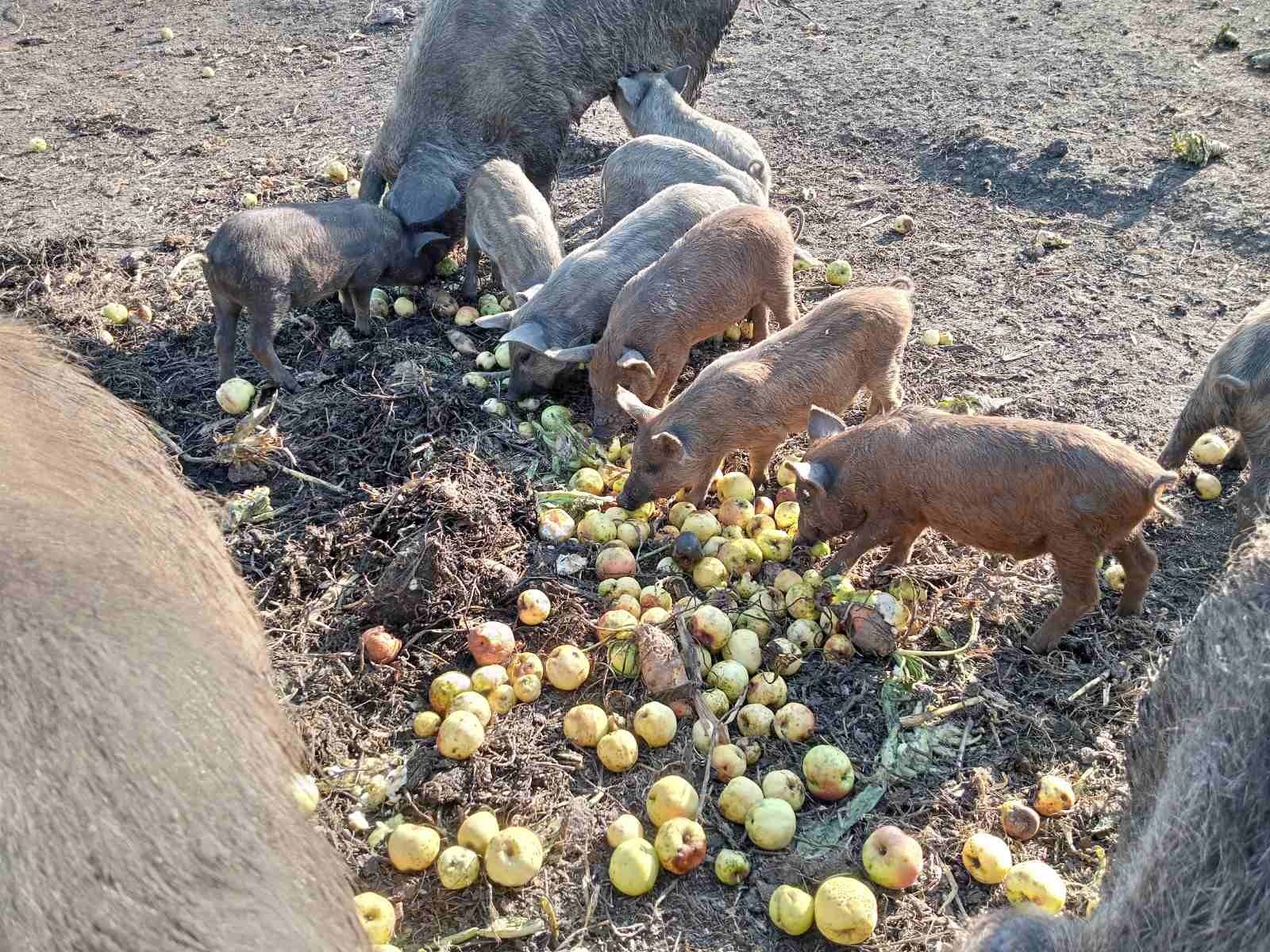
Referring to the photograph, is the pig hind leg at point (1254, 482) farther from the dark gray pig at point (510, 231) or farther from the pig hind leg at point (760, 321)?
the dark gray pig at point (510, 231)

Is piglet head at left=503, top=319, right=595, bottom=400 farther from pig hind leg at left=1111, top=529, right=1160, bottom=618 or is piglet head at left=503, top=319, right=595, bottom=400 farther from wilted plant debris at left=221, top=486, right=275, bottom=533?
pig hind leg at left=1111, top=529, right=1160, bottom=618

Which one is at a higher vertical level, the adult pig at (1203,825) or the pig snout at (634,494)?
the adult pig at (1203,825)

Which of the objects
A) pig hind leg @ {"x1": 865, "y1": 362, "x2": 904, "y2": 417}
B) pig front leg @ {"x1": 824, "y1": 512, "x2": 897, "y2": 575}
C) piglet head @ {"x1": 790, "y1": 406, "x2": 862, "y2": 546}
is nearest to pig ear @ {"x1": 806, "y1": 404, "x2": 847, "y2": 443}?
piglet head @ {"x1": 790, "y1": 406, "x2": 862, "y2": 546}

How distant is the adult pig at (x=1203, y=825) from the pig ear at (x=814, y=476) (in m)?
1.63

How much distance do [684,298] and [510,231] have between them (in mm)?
1399

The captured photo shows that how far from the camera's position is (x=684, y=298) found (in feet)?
15.9

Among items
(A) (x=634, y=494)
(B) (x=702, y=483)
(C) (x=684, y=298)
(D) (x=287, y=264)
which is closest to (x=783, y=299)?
(C) (x=684, y=298)

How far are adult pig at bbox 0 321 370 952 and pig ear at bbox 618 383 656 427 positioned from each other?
2.96m

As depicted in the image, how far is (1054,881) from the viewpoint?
2.82 meters

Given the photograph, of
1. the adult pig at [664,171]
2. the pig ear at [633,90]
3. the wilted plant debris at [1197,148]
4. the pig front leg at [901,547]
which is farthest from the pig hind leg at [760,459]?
the wilted plant debris at [1197,148]

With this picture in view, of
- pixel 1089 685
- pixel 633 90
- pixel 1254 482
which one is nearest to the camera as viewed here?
pixel 1089 685

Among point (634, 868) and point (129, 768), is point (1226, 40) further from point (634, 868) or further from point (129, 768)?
point (129, 768)

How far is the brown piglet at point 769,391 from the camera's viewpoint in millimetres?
4336

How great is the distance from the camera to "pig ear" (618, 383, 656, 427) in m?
4.57
